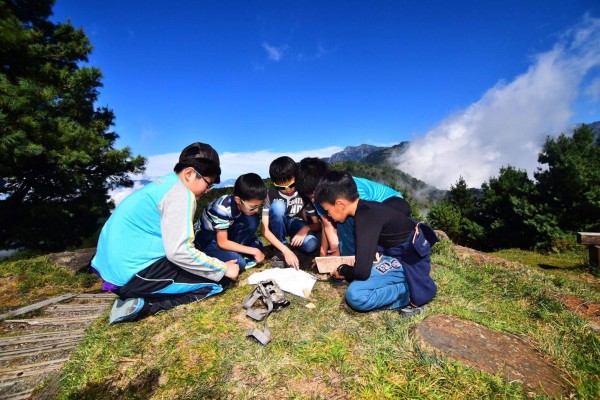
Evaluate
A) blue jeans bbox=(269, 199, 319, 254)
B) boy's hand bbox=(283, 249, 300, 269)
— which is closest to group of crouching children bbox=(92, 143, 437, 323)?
boy's hand bbox=(283, 249, 300, 269)

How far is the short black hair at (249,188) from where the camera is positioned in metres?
3.89

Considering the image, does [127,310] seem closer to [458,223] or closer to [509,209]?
[458,223]

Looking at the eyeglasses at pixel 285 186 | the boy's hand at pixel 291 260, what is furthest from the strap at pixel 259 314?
the eyeglasses at pixel 285 186

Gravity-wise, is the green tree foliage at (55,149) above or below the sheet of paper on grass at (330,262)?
above

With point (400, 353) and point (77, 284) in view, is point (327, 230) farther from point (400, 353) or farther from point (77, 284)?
point (77, 284)

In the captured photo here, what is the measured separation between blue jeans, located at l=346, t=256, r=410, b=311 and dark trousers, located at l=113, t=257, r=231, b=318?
1887 mm

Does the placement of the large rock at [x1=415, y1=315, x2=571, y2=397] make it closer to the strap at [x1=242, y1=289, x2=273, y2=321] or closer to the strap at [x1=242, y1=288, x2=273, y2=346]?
the strap at [x1=242, y1=288, x2=273, y2=346]

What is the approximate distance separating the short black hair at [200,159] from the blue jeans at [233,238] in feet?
4.52

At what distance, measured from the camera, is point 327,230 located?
4.29m

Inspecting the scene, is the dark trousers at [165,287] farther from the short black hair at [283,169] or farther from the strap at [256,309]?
the short black hair at [283,169]

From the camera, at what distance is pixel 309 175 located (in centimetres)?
428

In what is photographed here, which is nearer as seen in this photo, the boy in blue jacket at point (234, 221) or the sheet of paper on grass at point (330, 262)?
the sheet of paper on grass at point (330, 262)

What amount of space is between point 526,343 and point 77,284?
698 centimetres

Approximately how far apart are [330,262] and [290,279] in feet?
2.15
